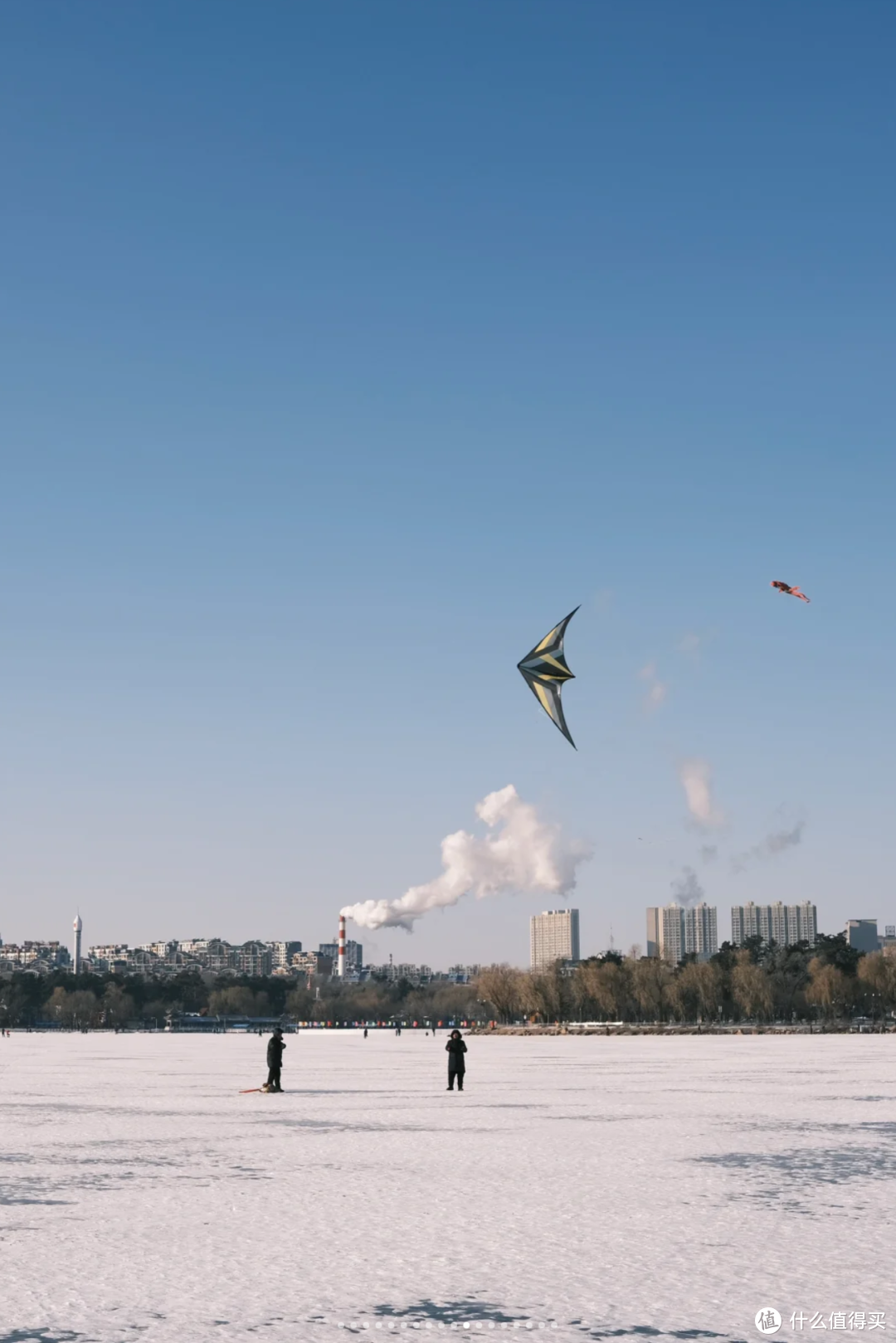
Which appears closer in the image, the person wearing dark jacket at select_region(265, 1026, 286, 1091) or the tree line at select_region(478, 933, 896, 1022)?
the person wearing dark jacket at select_region(265, 1026, 286, 1091)

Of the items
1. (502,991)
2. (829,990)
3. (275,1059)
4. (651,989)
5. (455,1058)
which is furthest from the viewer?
(502,991)

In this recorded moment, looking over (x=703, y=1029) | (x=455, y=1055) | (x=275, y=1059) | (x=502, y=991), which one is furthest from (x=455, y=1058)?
(x=502, y=991)

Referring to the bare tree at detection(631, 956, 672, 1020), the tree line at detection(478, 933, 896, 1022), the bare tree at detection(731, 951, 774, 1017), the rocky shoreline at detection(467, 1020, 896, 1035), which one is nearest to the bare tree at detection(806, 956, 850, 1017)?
the tree line at detection(478, 933, 896, 1022)

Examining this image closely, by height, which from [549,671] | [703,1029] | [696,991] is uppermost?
[549,671]

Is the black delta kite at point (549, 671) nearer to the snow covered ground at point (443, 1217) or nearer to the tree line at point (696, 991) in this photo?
the snow covered ground at point (443, 1217)

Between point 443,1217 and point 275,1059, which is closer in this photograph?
point 443,1217

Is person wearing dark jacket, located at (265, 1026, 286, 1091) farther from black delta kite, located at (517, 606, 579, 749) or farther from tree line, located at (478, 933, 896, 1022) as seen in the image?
tree line, located at (478, 933, 896, 1022)

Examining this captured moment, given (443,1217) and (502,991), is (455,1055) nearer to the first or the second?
(443,1217)

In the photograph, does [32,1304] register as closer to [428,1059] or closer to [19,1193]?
[19,1193]

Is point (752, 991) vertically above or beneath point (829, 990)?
beneath
